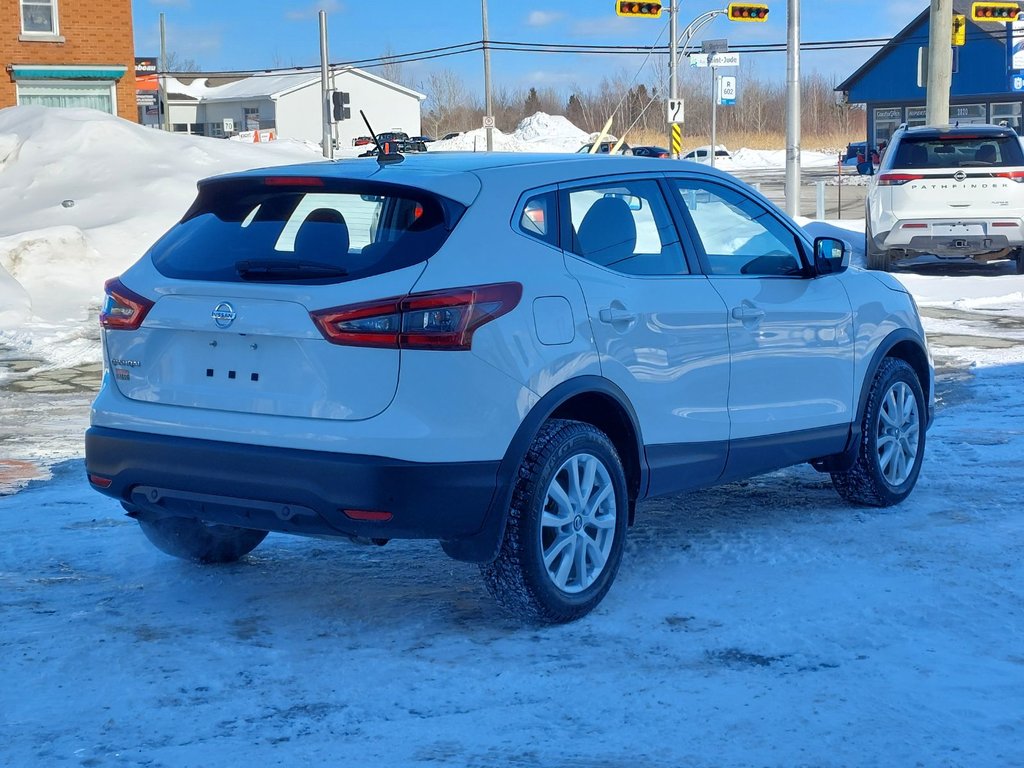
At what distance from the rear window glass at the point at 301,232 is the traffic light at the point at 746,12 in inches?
1179

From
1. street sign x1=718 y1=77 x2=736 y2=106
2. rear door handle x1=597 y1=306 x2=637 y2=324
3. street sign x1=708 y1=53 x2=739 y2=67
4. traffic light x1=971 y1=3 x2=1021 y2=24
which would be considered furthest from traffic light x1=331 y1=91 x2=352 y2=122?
rear door handle x1=597 y1=306 x2=637 y2=324

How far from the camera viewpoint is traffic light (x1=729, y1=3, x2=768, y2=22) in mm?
33375

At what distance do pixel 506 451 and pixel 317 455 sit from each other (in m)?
0.61

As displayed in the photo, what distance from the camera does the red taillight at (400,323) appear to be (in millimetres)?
4422

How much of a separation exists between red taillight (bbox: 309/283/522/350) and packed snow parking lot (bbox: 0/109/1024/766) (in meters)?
1.03

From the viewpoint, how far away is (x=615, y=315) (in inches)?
200

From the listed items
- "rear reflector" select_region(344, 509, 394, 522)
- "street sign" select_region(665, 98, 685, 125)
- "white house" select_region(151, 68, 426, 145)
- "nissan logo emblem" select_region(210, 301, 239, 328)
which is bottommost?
"rear reflector" select_region(344, 509, 394, 522)

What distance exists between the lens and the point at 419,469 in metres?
4.44

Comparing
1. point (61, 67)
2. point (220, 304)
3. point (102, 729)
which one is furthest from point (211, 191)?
point (61, 67)

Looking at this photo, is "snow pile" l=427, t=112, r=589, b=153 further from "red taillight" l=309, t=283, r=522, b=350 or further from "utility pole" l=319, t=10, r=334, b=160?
"red taillight" l=309, t=283, r=522, b=350

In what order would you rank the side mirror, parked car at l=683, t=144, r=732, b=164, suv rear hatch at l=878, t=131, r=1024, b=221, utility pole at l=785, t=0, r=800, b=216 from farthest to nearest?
1. parked car at l=683, t=144, r=732, b=164
2. utility pole at l=785, t=0, r=800, b=216
3. suv rear hatch at l=878, t=131, r=1024, b=221
4. the side mirror

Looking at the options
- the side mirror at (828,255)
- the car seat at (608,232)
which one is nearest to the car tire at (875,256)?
the side mirror at (828,255)

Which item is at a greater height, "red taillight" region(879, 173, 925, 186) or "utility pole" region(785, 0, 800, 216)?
"utility pole" region(785, 0, 800, 216)

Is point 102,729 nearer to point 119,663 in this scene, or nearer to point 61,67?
point 119,663
